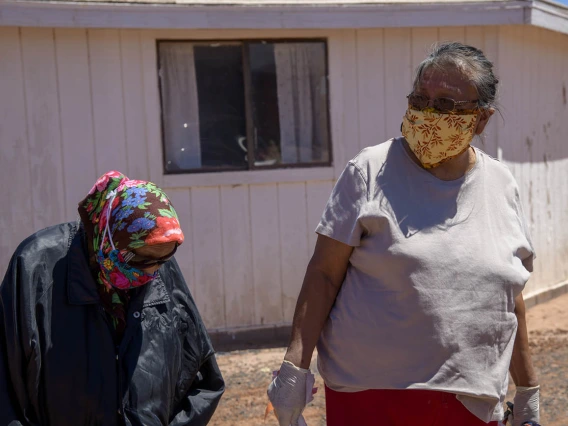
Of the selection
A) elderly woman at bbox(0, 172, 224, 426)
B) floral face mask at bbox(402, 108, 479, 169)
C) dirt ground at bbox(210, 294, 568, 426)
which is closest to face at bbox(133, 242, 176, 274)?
elderly woman at bbox(0, 172, 224, 426)

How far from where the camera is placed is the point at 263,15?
671 centimetres

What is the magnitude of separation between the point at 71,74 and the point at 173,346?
436 cm

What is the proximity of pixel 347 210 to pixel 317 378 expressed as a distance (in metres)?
4.02

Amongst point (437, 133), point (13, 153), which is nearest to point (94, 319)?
point (437, 133)

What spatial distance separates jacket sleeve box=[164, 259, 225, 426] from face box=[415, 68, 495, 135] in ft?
3.51

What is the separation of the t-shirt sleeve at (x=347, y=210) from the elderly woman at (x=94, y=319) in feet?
1.62

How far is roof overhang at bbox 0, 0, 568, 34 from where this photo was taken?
20.4 feet

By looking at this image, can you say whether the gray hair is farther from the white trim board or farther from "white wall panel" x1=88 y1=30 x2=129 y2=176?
"white wall panel" x1=88 y1=30 x2=129 y2=176

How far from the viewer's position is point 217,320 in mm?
7160

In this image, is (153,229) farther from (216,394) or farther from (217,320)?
(217,320)

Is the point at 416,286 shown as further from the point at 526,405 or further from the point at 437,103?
the point at 526,405

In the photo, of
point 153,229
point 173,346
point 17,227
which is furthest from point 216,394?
point 17,227

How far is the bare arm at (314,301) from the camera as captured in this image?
8.75 ft

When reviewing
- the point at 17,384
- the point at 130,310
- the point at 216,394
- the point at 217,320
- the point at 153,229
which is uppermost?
the point at 153,229
